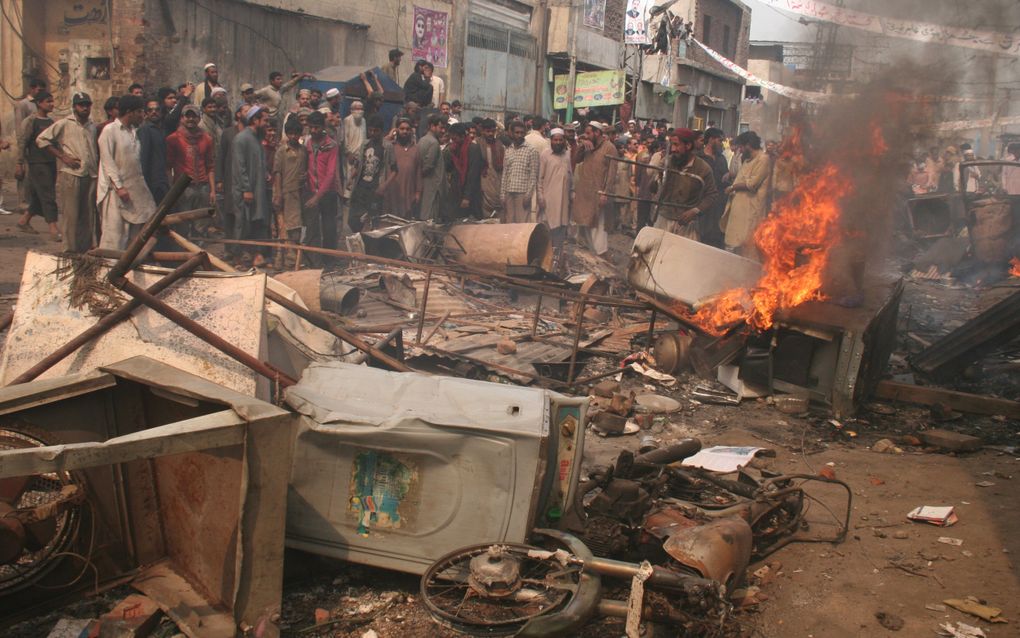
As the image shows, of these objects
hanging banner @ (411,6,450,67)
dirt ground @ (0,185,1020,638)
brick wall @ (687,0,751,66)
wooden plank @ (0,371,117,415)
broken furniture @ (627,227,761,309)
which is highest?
brick wall @ (687,0,751,66)

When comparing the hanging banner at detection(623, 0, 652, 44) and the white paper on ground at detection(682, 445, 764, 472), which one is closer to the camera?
the white paper on ground at detection(682, 445, 764, 472)

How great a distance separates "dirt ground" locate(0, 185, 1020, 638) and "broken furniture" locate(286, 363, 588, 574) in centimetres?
27

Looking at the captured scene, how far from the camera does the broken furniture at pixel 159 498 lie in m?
3.44

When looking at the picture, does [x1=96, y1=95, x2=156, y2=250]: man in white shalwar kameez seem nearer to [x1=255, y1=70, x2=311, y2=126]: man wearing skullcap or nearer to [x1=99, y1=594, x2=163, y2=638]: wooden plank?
[x1=255, y1=70, x2=311, y2=126]: man wearing skullcap

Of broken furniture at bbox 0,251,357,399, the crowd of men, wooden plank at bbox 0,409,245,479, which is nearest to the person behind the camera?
wooden plank at bbox 0,409,245,479

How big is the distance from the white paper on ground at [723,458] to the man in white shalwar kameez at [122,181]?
22.3 feet

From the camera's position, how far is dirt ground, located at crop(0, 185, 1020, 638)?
4113mm

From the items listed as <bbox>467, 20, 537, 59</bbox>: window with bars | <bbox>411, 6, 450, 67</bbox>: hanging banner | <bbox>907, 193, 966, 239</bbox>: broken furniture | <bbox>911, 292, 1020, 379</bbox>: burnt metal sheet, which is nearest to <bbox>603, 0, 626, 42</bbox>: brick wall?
<bbox>467, 20, 537, 59</bbox>: window with bars

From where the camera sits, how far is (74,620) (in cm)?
366

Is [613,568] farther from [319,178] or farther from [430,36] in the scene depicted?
[430,36]

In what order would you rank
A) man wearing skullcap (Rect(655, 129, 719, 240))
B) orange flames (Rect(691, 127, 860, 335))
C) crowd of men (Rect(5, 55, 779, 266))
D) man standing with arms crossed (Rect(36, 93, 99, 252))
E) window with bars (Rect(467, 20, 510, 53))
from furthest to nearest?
window with bars (Rect(467, 20, 510, 53)) < man wearing skullcap (Rect(655, 129, 719, 240)) < crowd of men (Rect(5, 55, 779, 266)) < man standing with arms crossed (Rect(36, 93, 99, 252)) < orange flames (Rect(691, 127, 860, 335))

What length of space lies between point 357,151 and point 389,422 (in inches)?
378

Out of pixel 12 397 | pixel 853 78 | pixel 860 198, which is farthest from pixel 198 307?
pixel 853 78

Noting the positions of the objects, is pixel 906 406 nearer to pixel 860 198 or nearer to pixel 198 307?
pixel 860 198
